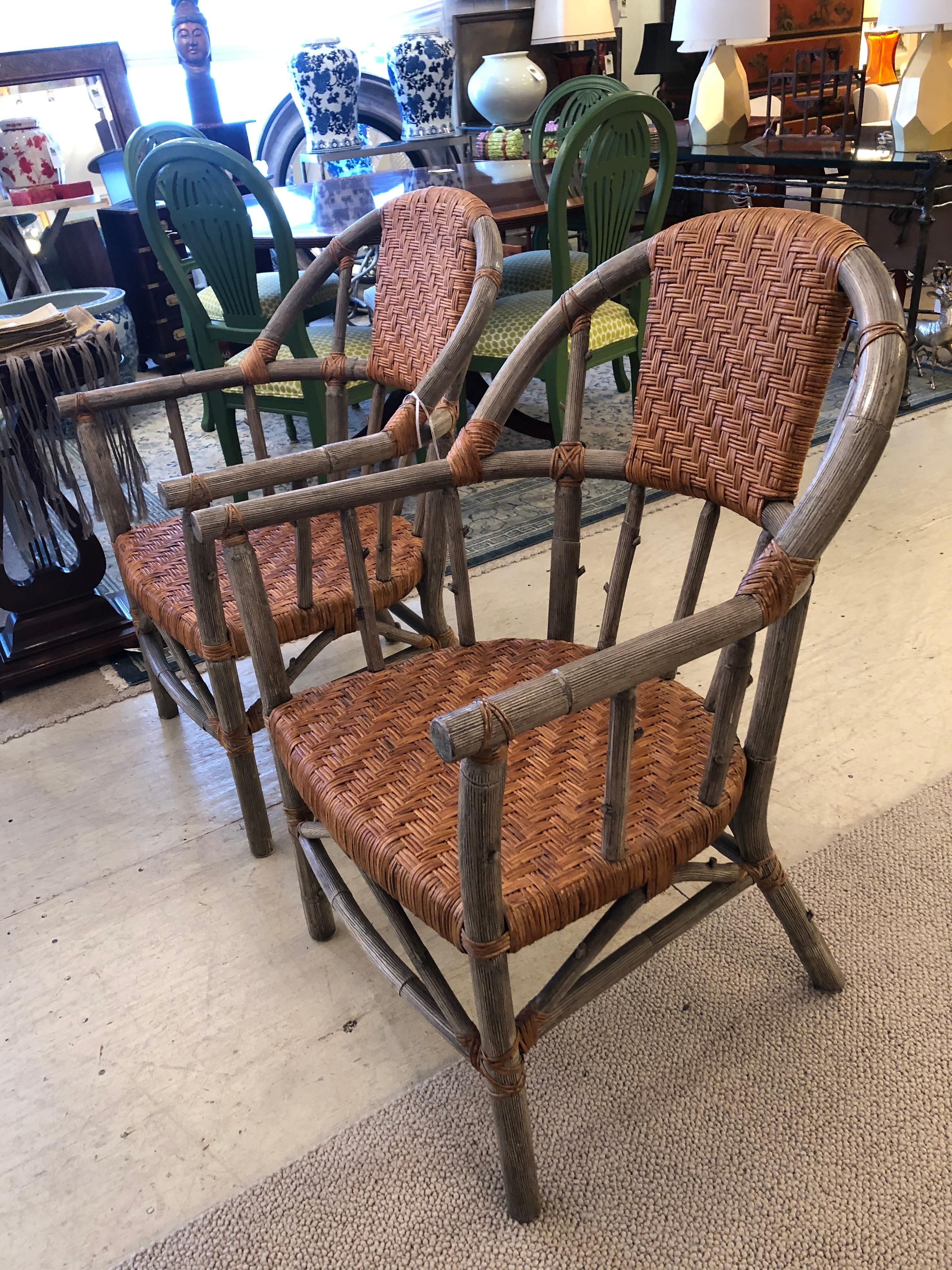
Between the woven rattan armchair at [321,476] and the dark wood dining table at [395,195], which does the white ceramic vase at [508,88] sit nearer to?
the dark wood dining table at [395,195]

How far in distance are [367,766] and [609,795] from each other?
32 cm

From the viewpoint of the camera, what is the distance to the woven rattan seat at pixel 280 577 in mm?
1451

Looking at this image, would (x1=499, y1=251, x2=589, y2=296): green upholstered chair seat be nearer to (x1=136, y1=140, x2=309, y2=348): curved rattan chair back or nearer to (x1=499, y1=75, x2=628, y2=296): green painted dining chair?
(x1=499, y1=75, x2=628, y2=296): green painted dining chair

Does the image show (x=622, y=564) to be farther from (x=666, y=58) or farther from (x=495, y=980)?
(x=666, y=58)

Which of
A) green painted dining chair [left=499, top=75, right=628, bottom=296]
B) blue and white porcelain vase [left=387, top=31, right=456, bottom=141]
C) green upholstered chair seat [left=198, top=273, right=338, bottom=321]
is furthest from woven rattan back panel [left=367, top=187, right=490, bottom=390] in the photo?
blue and white porcelain vase [left=387, top=31, right=456, bottom=141]

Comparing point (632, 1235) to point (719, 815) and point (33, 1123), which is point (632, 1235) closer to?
point (719, 815)

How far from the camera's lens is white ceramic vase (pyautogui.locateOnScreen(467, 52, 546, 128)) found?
4086mm

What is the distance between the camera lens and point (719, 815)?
3.40 ft

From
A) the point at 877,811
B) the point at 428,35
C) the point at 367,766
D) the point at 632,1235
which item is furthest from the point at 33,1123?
the point at 428,35

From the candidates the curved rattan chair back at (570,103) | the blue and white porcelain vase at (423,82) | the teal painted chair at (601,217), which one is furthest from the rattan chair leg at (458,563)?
the blue and white porcelain vase at (423,82)

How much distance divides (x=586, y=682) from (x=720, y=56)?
3596 millimetres

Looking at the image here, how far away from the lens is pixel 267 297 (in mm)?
2900

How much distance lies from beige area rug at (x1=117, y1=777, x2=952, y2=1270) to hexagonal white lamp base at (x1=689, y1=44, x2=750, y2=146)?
10.6 feet

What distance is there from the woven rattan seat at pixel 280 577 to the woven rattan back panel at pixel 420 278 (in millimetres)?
264
